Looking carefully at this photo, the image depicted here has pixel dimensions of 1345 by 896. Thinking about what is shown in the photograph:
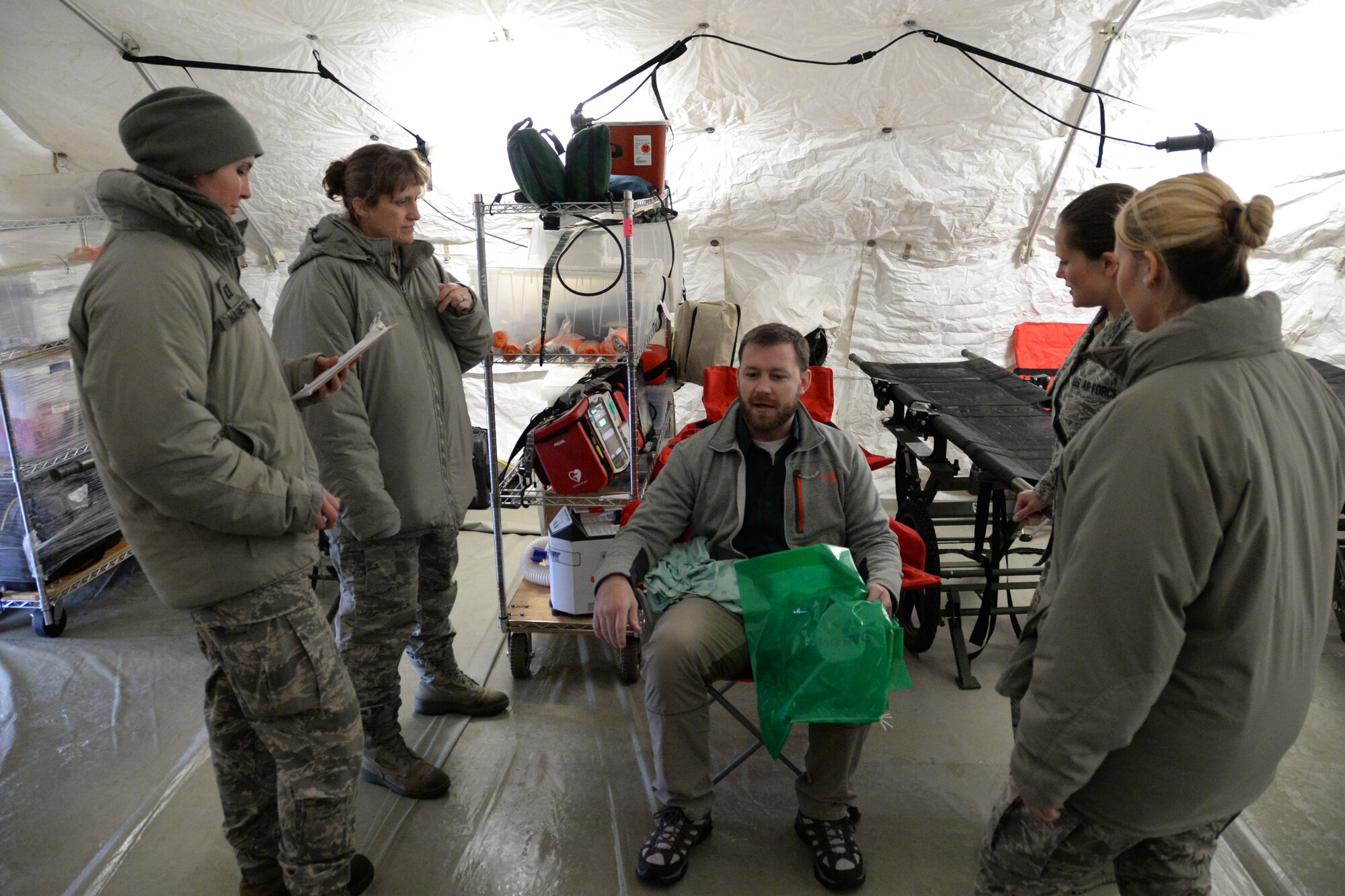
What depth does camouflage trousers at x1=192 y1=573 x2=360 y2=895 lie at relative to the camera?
1477 millimetres

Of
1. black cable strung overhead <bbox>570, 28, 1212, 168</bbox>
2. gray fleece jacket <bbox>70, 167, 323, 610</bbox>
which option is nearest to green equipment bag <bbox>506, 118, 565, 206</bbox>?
black cable strung overhead <bbox>570, 28, 1212, 168</bbox>

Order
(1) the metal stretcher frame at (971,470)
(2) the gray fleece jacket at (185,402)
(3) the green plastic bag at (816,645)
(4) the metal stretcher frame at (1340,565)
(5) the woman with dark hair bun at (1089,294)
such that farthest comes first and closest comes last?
(4) the metal stretcher frame at (1340,565) < (1) the metal stretcher frame at (971,470) < (3) the green plastic bag at (816,645) < (5) the woman with dark hair bun at (1089,294) < (2) the gray fleece jacket at (185,402)

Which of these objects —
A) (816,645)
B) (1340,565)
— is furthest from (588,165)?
(1340,565)

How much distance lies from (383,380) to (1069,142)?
3415mm

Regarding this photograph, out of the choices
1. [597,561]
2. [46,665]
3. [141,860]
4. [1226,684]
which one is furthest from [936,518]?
[46,665]

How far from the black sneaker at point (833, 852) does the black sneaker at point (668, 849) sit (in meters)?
0.27

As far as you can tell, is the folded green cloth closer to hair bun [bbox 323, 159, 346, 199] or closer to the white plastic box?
the white plastic box

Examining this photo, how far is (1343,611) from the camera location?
2.94 metres

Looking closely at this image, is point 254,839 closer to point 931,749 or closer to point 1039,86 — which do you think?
point 931,749

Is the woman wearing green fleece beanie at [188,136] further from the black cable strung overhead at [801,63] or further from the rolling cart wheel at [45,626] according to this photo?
the rolling cart wheel at [45,626]

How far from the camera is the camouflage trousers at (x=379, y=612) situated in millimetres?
2041

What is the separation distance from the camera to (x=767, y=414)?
2143 mm

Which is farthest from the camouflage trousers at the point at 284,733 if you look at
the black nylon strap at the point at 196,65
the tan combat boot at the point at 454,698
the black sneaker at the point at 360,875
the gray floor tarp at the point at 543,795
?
the black nylon strap at the point at 196,65

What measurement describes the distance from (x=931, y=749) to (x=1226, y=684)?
1.53 metres
